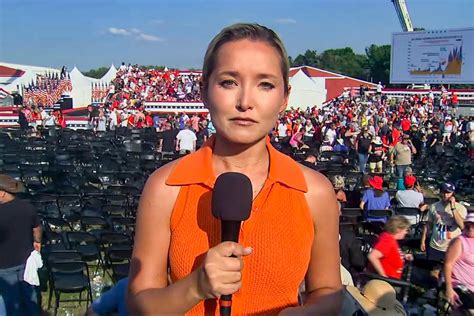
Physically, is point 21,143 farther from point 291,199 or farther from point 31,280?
point 291,199

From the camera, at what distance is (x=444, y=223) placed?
7430mm

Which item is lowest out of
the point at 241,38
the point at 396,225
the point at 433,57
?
the point at 396,225

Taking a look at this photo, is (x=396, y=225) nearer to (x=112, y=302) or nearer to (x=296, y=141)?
(x=112, y=302)

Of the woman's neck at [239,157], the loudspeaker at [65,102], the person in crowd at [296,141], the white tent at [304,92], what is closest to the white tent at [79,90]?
the loudspeaker at [65,102]

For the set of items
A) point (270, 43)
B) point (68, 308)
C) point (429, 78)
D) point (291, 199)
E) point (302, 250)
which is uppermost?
point (429, 78)

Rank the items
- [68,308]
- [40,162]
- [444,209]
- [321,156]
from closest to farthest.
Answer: [68,308] → [444,209] → [40,162] → [321,156]

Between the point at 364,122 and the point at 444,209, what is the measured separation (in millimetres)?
14671

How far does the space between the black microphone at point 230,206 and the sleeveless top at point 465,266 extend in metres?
4.85

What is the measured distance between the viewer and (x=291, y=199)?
1429 mm

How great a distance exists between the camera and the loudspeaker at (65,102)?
31.1m

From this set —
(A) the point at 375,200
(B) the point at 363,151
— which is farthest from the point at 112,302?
(B) the point at 363,151

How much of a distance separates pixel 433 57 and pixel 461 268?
Answer: 4555 centimetres

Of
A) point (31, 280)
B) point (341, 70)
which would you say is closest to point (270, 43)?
point (31, 280)

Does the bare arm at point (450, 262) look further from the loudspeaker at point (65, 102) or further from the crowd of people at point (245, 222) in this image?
the loudspeaker at point (65, 102)
